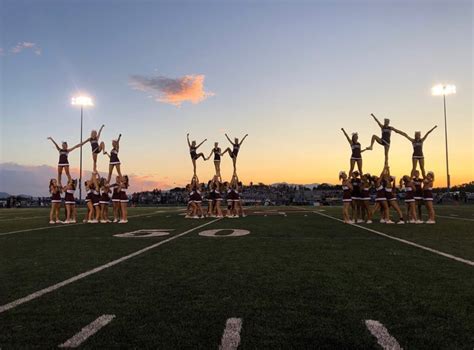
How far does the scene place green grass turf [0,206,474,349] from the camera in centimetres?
278

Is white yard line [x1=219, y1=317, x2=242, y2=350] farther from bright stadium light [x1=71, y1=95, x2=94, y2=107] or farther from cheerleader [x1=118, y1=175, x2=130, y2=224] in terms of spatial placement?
bright stadium light [x1=71, y1=95, x2=94, y2=107]

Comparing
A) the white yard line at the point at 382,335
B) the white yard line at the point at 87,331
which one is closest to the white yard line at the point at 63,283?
the white yard line at the point at 87,331

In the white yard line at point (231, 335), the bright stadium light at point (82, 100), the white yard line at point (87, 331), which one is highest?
the bright stadium light at point (82, 100)

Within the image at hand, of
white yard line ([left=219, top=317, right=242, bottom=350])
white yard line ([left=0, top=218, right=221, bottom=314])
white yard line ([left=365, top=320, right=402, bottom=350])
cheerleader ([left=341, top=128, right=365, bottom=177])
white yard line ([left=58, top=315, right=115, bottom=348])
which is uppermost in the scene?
cheerleader ([left=341, top=128, right=365, bottom=177])

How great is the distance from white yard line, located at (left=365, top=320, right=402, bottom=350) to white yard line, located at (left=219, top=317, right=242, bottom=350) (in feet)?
3.09

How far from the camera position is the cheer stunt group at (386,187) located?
12266mm

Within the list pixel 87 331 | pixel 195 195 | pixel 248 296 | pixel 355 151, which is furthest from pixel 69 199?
pixel 87 331

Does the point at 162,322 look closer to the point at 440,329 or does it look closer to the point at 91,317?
the point at 91,317

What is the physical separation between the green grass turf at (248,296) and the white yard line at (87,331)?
2.2 inches

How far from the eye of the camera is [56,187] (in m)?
13.3

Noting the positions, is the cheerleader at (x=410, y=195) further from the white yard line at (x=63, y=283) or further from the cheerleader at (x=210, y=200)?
the white yard line at (x=63, y=283)

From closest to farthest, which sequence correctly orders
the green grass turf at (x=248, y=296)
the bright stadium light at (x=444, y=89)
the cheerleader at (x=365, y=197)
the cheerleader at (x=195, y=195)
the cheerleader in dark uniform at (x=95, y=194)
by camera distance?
the green grass turf at (x=248, y=296)
the cheerleader at (x=365, y=197)
the cheerleader in dark uniform at (x=95, y=194)
the cheerleader at (x=195, y=195)
the bright stadium light at (x=444, y=89)

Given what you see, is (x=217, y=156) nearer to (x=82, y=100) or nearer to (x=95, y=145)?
(x=95, y=145)

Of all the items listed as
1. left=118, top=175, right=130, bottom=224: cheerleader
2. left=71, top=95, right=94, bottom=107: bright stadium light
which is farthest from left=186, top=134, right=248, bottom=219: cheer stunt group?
left=71, top=95, right=94, bottom=107: bright stadium light
